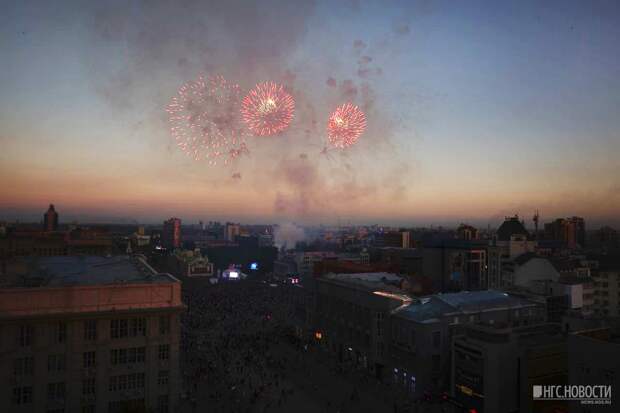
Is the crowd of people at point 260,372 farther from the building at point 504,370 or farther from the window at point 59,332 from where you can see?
the window at point 59,332

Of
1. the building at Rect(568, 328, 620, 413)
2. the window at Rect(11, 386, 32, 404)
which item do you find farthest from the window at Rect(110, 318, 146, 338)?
the building at Rect(568, 328, 620, 413)

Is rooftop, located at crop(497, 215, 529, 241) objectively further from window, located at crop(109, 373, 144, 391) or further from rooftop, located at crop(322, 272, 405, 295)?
window, located at crop(109, 373, 144, 391)

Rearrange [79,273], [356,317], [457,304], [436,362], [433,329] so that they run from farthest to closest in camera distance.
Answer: [356,317]
[457,304]
[433,329]
[436,362]
[79,273]

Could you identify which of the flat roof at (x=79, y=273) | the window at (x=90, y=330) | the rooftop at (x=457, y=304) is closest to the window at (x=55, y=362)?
the window at (x=90, y=330)

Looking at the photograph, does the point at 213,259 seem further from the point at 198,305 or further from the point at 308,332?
the point at 308,332

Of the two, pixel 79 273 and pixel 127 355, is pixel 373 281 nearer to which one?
pixel 79 273

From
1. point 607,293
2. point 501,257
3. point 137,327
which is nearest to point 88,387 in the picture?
point 137,327
